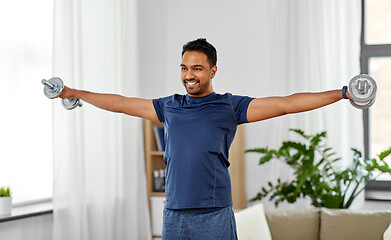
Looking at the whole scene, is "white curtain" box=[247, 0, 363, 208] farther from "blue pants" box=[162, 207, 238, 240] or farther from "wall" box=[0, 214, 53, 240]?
"blue pants" box=[162, 207, 238, 240]

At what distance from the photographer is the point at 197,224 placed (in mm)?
1777

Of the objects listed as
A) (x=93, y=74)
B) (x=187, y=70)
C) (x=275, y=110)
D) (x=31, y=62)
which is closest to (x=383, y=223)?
(x=275, y=110)

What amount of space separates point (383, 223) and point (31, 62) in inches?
89.8

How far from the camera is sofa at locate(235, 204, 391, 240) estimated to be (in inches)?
114

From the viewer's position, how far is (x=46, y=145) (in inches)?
130

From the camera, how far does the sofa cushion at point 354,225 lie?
115 inches

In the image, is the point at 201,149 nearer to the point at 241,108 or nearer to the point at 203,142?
the point at 203,142

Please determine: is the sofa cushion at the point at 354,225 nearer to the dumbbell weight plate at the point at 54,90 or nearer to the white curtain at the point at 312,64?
the white curtain at the point at 312,64

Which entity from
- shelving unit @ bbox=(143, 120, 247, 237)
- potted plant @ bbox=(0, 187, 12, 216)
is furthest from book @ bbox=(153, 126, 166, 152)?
potted plant @ bbox=(0, 187, 12, 216)

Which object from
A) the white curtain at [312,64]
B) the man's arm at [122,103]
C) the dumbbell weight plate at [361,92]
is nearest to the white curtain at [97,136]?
the white curtain at [312,64]

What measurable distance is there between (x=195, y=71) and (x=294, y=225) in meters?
1.52

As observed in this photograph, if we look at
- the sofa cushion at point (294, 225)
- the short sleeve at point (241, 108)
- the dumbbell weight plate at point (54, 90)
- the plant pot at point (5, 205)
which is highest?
the dumbbell weight plate at point (54, 90)

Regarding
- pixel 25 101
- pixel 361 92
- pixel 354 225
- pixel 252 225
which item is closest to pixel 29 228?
pixel 25 101

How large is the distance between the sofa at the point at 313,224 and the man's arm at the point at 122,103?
1108 mm
